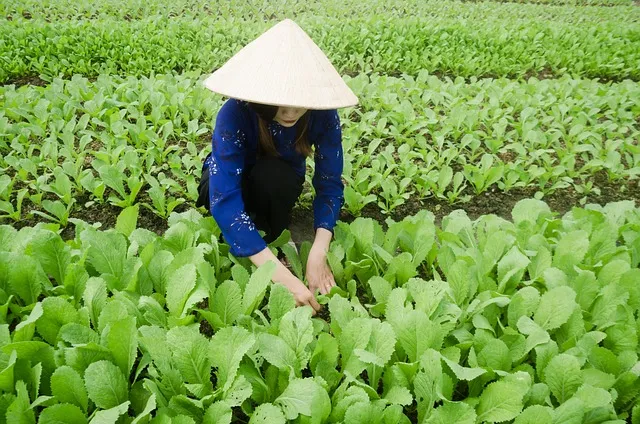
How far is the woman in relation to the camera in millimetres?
1522

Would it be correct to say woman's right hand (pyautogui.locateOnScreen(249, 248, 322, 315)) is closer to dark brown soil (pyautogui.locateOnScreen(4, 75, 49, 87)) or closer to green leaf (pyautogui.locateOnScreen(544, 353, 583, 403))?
green leaf (pyautogui.locateOnScreen(544, 353, 583, 403))

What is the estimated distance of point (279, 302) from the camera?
59.9 inches

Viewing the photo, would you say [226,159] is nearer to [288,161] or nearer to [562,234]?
[288,161]

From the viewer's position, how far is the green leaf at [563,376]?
1332 millimetres

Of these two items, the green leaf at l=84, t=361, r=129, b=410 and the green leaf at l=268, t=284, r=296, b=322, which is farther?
the green leaf at l=268, t=284, r=296, b=322

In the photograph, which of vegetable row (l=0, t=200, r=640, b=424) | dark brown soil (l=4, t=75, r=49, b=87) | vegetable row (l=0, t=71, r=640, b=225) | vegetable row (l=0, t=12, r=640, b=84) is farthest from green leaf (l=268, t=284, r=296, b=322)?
dark brown soil (l=4, t=75, r=49, b=87)

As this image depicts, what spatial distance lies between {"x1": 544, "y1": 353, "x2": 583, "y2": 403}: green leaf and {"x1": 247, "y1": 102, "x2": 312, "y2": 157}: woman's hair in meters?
1.24

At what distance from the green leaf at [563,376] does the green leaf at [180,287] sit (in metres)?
1.09

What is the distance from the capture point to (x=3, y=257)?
1.50m

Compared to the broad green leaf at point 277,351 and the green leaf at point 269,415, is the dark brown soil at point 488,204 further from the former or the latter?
the green leaf at point 269,415

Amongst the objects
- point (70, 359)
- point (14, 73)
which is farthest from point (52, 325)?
point (14, 73)

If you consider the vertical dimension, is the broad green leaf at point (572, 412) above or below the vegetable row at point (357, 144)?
below

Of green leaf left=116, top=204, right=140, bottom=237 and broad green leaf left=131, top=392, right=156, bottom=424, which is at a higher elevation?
green leaf left=116, top=204, right=140, bottom=237

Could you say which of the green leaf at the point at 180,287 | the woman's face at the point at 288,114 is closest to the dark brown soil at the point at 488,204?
the woman's face at the point at 288,114
